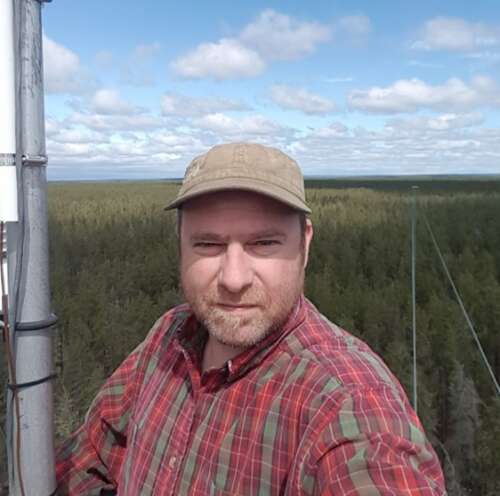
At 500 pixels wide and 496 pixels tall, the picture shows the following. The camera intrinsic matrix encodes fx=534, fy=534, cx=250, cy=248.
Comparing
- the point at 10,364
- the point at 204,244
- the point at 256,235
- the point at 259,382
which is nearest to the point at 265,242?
the point at 256,235

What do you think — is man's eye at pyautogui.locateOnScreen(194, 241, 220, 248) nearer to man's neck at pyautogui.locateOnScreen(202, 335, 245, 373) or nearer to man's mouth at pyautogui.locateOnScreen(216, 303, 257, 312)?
man's mouth at pyautogui.locateOnScreen(216, 303, 257, 312)

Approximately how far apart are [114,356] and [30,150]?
6141 mm

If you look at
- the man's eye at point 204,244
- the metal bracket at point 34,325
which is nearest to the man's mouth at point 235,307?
the man's eye at point 204,244

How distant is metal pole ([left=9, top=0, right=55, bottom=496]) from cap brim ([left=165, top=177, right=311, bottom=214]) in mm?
423

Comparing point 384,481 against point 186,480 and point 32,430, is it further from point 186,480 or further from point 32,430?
point 32,430

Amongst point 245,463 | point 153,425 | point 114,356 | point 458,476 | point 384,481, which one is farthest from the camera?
point 114,356

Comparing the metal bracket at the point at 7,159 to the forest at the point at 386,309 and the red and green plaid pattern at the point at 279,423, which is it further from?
the red and green plaid pattern at the point at 279,423

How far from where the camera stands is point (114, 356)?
705 cm

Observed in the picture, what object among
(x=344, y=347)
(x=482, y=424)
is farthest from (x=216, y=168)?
(x=482, y=424)

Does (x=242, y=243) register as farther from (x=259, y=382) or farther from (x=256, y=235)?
(x=259, y=382)

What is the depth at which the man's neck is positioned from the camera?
1203 millimetres

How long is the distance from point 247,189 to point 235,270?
17 centimetres

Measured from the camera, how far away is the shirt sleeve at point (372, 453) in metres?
0.82

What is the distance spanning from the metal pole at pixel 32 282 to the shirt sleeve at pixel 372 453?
0.78 metres
